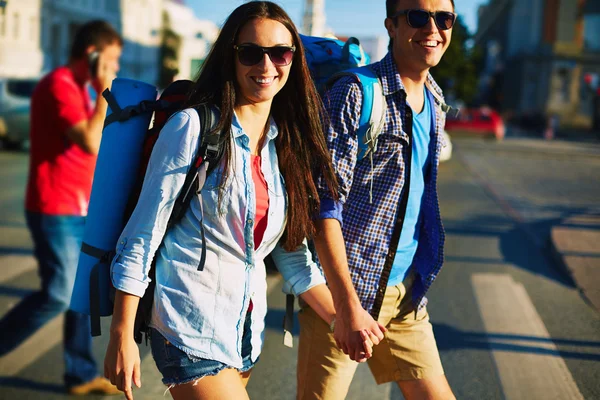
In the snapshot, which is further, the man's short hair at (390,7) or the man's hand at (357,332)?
the man's short hair at (390,7)

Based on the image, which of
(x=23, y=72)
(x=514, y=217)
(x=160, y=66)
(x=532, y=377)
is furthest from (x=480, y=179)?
(x=160, y=66)

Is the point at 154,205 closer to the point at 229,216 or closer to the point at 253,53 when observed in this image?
the point at 229,216

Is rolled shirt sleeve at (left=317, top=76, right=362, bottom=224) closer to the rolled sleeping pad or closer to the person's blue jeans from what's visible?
the rolled sleeping pad

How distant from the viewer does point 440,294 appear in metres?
6.13

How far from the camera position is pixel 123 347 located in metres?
1.94

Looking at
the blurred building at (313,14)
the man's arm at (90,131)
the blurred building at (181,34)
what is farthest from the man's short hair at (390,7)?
the blurred building at (181,34)

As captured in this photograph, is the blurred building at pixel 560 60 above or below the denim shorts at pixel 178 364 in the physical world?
above

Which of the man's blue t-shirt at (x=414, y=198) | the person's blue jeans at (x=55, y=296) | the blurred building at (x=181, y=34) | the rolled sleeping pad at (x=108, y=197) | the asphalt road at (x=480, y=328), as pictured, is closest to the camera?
the rolled sleeping pad at (x=108, y=197)

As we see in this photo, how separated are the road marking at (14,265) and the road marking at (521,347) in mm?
4213

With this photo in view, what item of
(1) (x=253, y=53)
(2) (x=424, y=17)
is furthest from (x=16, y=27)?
(1) (x=253, y=53)

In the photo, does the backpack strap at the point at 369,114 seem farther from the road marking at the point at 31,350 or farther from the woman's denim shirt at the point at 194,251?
the road marking at the point at 31,350

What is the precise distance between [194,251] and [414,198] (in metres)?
0.84

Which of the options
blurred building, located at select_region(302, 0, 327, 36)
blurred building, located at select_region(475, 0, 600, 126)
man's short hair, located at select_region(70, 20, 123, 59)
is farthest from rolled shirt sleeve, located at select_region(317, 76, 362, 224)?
blurred building, located at select_region(475, 0, 600, 126)

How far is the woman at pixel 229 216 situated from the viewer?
1976mm
